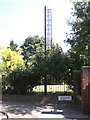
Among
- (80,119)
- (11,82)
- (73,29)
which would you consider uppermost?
(73,29)

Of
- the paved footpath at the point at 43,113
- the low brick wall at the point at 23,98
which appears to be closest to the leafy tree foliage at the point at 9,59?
the low brick wall at the point at 23,98

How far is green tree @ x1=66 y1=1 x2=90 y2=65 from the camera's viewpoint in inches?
738

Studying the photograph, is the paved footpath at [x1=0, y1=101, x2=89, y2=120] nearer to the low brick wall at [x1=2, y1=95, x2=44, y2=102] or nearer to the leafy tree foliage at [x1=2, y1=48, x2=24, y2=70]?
the low brick wall at [x1=2, y1=95, x2=44, y2=102]

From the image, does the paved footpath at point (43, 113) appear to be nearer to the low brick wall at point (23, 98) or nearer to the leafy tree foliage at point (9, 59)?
the low brick wall at point (23, 98)

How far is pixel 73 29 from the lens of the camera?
19938 millimetres

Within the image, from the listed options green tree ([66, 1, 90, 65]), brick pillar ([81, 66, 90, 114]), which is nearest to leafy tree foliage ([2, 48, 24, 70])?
green tree ([66, 1, 90, 65])

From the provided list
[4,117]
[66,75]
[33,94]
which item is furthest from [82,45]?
[4,117]

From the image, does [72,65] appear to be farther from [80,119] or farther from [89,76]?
[80,119]

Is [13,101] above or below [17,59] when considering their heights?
below

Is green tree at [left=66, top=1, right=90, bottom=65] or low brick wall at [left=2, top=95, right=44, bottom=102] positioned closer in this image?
green tree at [left=66, top=1, right=90, bottom=65]

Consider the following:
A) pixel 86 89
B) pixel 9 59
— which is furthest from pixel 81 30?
pixel 9 59

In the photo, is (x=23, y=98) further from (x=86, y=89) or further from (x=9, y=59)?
(x=9, y=59)

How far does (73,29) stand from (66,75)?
10.7 feet

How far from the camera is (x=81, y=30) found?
18969 millimetres
